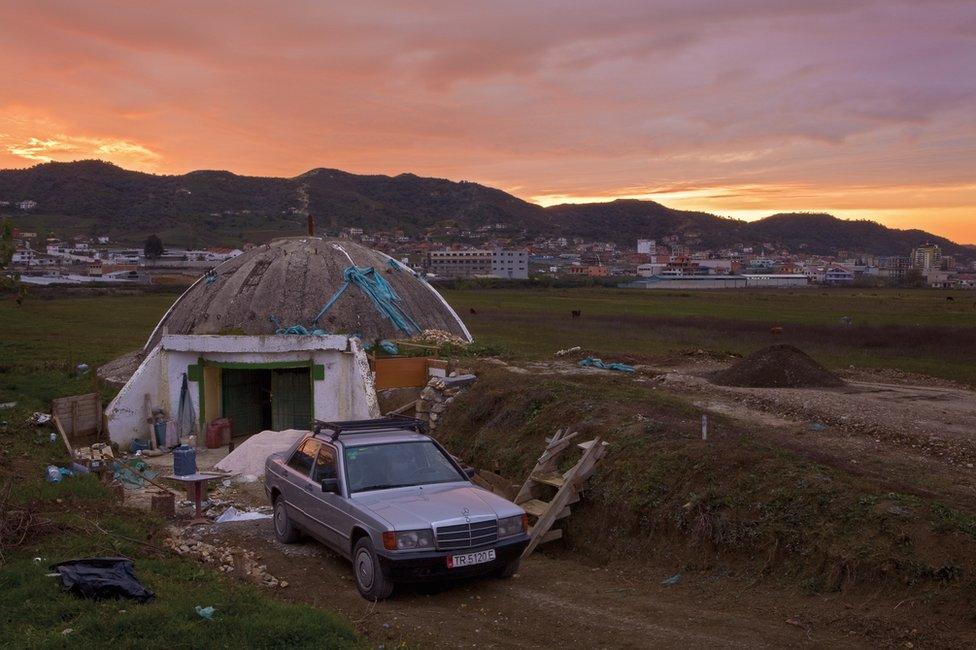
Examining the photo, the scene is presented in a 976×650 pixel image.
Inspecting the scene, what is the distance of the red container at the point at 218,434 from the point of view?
64.9 feet

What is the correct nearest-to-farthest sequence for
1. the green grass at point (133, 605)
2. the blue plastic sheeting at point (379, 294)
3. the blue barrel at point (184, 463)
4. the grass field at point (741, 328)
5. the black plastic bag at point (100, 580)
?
the green grass at point (133, 605) → the black plastic bag at point (100, 580) → the blue barrel at point (184, 463) → the blue plastic sheeting at point (379, 294) → the grass field at point (741, 328)

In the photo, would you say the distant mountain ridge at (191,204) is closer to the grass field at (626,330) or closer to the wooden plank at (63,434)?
the grass field at (626,330)

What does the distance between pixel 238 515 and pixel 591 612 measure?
22.0 feet

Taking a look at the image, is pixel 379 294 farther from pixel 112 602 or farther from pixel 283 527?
pixel 112 602

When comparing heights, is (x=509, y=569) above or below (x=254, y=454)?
above

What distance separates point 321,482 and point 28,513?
3252 millimetres

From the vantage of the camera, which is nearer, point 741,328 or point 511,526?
point 511,526

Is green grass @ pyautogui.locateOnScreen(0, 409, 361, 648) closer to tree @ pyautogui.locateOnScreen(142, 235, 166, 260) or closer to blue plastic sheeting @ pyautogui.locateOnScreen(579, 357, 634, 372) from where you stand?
blue plastic sheeting @ pyautogui.locateOnScreen(579, 357, 634, 372)

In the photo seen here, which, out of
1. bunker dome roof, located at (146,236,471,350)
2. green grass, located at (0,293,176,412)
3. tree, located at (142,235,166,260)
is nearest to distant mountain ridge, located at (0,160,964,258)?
tree, located at (142,235,166,260)

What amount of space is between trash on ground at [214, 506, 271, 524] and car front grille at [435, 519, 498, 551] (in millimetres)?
5166

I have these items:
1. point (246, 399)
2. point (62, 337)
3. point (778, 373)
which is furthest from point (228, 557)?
point (62, 337)

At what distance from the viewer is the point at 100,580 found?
7.07m

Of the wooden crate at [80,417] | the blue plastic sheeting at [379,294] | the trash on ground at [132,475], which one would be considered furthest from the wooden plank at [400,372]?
the wooden crate at [80,417]

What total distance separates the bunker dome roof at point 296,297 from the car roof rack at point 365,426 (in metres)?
11.1
